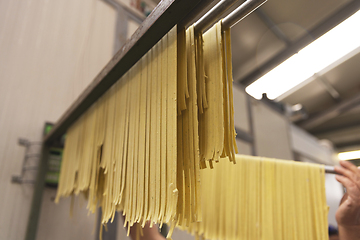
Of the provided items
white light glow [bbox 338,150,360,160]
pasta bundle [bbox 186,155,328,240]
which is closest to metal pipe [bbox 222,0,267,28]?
pasta bundle [bbox 186,155,328,240]

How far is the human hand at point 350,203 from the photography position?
0.82m

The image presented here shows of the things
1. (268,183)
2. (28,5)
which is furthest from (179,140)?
(28,5)

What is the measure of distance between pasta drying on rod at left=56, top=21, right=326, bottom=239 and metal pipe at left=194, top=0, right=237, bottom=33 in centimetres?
2

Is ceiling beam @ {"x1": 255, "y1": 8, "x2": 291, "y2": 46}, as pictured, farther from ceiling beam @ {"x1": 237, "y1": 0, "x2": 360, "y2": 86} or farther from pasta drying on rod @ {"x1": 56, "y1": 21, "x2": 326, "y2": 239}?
pasta drying on rod @ {"x1": 56, "y1": 21, "x2": 326, "y2": 239}

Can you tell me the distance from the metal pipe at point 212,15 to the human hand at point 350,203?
679 millimetres

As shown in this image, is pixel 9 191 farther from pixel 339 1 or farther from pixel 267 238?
pixel 339 1

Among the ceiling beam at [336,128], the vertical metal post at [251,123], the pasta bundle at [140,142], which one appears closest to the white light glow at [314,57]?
the pasta bundle at [140,142]

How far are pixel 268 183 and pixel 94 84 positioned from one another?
2.43 ft

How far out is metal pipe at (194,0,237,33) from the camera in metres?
0.55

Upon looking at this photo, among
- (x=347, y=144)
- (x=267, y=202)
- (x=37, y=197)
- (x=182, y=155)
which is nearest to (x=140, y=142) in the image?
(x=182, y=155)

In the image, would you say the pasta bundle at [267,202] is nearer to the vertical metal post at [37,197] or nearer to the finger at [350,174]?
the finger at [350,174]

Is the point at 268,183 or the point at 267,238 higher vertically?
the point at 268,183

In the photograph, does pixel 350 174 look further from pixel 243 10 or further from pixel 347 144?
pixel 347 144

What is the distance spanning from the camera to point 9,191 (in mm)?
1328
